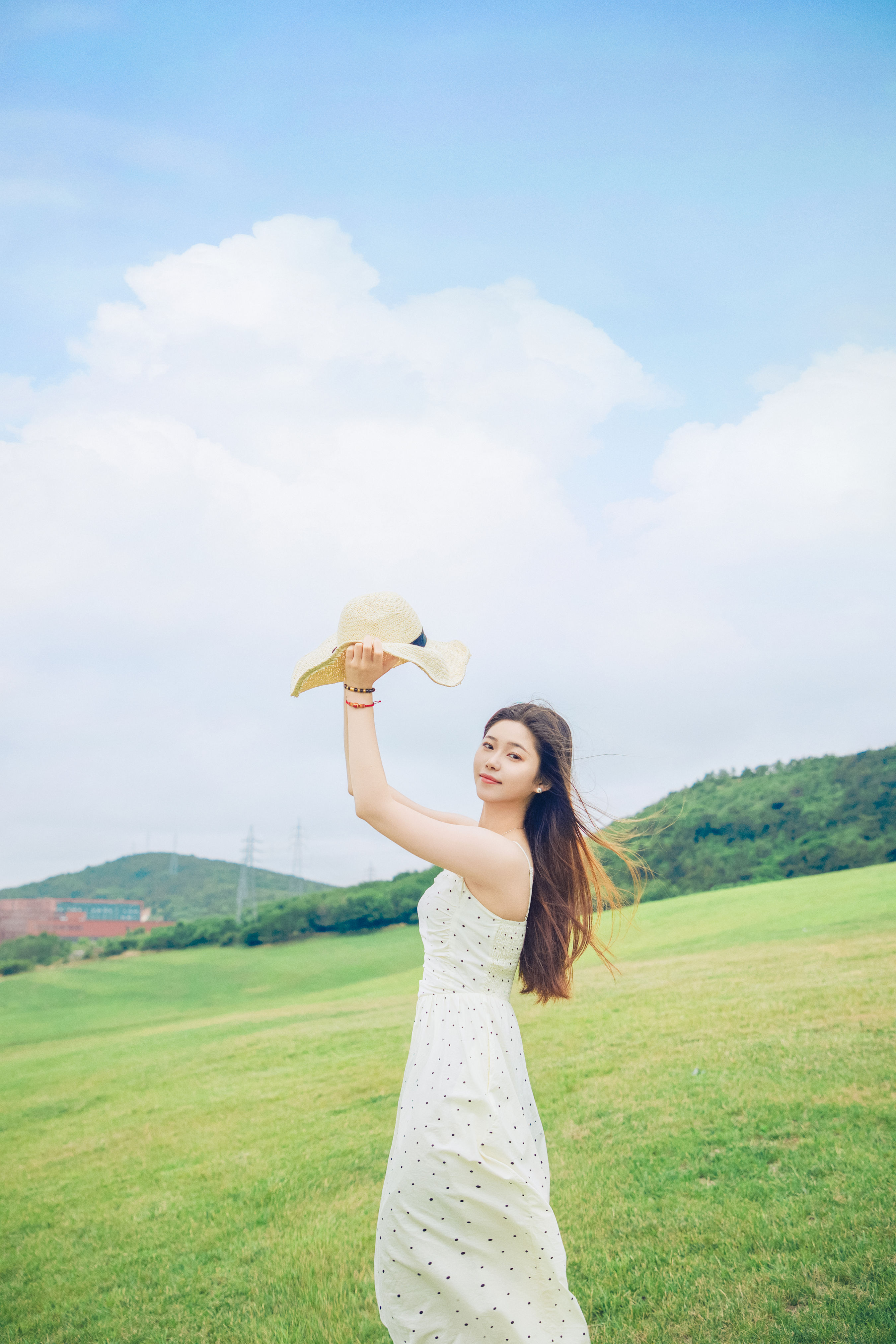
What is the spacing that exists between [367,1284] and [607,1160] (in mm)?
2099

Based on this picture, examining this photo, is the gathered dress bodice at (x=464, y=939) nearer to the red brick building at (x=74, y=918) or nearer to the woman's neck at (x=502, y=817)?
the woman's neck at (x=502, y=817)

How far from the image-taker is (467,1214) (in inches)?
101

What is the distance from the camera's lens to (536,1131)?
9.61 ft

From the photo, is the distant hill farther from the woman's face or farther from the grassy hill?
the woman's face

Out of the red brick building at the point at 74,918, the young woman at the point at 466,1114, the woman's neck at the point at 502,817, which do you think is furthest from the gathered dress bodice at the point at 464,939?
the red brick building at the point at 74,918

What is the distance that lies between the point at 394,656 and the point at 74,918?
197 feet

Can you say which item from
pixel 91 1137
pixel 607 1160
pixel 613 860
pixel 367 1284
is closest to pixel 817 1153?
pixel 607 1160

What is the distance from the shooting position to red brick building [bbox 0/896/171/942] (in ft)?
161

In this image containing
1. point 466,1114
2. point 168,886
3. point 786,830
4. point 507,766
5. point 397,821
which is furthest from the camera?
point 168,886

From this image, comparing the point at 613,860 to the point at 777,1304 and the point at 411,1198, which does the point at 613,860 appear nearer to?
the point at 777,1304

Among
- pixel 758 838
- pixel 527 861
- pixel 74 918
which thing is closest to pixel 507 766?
pixel 527 861

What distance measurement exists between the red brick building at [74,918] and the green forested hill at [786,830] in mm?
28213

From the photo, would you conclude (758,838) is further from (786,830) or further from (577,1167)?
(577,1167)

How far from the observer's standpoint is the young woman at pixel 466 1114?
254 centimetres
